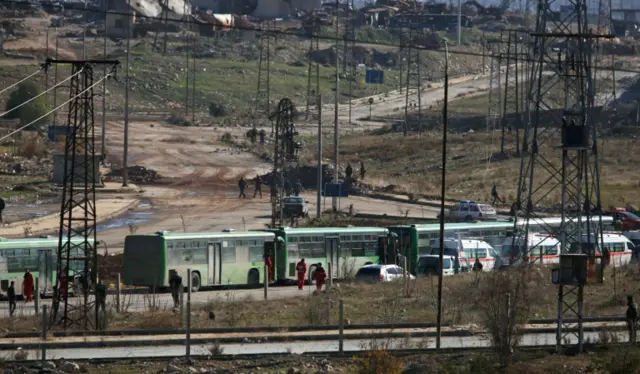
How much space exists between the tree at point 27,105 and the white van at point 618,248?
182 ft

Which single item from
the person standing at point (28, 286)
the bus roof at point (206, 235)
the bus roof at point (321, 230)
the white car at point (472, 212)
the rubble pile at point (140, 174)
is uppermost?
the bus roof at point (206, 235)

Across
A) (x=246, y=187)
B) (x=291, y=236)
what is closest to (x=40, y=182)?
(x=246, y=187)

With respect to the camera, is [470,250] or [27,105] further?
[27,105]

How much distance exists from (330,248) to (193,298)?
7.97 meters

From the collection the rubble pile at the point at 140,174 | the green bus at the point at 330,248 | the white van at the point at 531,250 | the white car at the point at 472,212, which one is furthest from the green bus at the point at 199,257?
the rubble pile at the point at 140,174

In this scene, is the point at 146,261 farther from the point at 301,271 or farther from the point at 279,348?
the point at 279,348

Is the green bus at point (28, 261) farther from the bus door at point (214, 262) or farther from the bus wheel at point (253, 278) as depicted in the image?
the bus wheel at point (253, 278)

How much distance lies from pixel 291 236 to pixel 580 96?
434 inches

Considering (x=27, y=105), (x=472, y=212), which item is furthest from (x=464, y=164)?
(x=27, y=105)

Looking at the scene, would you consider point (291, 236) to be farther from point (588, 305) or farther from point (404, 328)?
point (404, 328)

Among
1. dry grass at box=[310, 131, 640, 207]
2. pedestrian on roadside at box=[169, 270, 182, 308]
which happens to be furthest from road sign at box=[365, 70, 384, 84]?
pedestrian on roadside at box=[169, 270, 182, 308]

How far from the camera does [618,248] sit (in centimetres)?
5278

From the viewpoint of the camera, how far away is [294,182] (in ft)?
258

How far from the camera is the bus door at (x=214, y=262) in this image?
43875 mm
